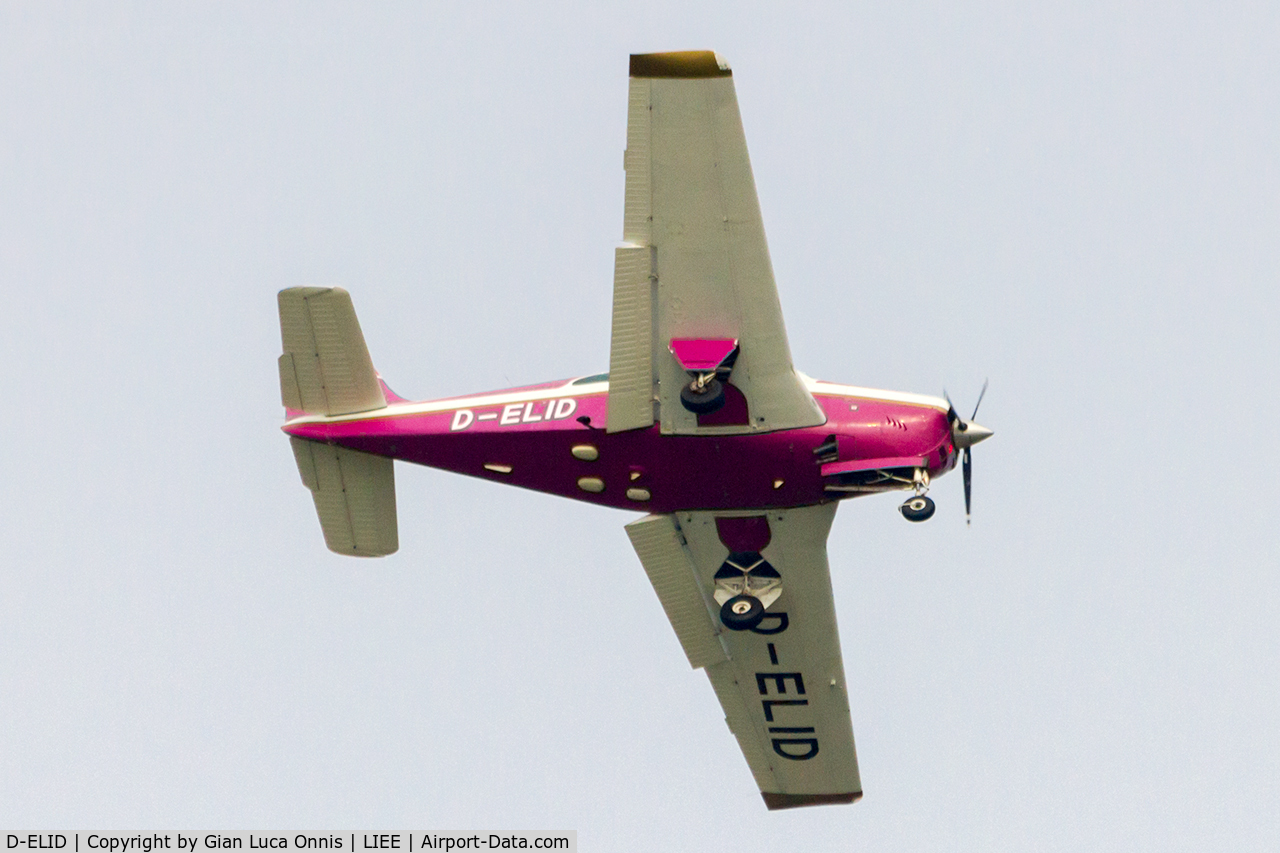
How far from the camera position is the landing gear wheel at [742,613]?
2517 centimetres

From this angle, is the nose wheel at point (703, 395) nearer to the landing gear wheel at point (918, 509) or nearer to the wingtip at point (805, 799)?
the landing gear wheel at point (918, 509)

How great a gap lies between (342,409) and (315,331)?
1.09 m

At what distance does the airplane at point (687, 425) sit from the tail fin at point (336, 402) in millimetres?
26

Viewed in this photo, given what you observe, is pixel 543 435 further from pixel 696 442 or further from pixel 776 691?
pixel 776 691

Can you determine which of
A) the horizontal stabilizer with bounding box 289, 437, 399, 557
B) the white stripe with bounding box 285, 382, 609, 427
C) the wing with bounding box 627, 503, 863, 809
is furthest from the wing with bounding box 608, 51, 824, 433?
the horizontal stabilizer with bounding box 289, 437, 399, 557

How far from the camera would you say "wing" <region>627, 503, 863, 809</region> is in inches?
1013

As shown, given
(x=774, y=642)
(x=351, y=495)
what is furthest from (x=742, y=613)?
(x=351, y=495)

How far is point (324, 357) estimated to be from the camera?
2461 cm

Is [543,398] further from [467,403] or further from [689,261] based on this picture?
[689,261]

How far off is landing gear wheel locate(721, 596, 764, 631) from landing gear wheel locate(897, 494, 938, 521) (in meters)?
3.09

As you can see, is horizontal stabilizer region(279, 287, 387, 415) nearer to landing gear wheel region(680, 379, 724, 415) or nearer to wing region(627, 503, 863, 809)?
wing region(627, 503, 863, 809)

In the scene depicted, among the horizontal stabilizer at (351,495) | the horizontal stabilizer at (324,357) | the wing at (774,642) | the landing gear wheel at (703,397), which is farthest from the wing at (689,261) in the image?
the horizontal stabilizer at (351,495)

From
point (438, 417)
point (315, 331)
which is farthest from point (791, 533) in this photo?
point (315, 331)

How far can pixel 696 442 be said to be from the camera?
77.8ft
